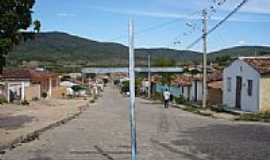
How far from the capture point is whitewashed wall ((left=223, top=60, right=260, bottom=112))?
1433 inches

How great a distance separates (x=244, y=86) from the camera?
129 feet

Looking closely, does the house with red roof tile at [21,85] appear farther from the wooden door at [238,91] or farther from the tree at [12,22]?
the tree at [12,22]

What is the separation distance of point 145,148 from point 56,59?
109 m

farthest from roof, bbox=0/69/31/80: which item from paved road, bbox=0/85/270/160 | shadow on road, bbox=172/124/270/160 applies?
shadow on road, bbox=172/124/270/160

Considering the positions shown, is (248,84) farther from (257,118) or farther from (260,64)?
(257,118)

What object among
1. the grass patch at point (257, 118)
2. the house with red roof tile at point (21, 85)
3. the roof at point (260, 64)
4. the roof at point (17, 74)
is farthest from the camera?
the roof at point (17, 74)

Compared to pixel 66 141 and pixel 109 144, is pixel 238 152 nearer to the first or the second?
pixel 109 144

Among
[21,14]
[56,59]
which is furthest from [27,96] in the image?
[56,59]

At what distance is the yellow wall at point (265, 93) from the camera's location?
35.5 metres

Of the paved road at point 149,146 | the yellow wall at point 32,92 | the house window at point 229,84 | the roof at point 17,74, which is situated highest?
the roof at point 17,74

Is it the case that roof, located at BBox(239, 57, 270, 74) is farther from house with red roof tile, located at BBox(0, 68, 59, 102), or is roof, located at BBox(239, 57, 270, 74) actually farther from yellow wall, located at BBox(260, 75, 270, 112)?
house with red roof tile, located at BBox(0, 68, 59, 102)

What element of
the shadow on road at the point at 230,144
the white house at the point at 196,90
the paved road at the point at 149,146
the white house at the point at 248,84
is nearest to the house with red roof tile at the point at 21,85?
the white house at the point at 196,90

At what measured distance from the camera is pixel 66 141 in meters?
17.5

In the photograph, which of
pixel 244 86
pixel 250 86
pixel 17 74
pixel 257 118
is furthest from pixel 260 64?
pixel 17 74
